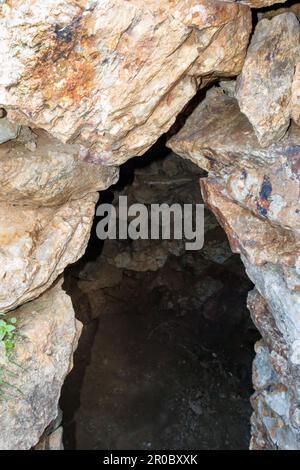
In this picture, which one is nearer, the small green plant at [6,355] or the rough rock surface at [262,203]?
the rough rock surface at [262,203]

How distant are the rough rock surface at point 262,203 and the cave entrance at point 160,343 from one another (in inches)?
85.3

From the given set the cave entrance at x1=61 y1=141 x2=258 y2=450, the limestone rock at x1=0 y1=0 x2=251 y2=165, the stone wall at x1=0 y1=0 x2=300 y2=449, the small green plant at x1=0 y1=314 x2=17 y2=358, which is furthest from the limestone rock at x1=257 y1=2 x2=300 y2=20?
the cave entrance at x1=61 y1=141 x2=258 y2=450

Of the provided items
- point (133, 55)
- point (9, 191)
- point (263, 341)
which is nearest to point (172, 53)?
point (133, 55)

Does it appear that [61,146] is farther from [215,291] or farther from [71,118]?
[215,291]

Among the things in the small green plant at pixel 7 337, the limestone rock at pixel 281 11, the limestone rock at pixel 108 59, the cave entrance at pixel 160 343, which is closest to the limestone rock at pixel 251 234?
A: the limestone rock at pixel 108 59

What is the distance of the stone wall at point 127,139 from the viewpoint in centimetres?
213

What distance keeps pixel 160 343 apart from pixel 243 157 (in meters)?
4.94

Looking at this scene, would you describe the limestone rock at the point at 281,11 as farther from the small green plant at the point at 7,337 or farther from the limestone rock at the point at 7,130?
the small green plant at the point at 7,337

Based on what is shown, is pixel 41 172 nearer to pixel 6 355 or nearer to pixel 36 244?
pixel 36 244

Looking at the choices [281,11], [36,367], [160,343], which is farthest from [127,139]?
[160,343]

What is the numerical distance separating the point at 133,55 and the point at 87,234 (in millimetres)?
1395

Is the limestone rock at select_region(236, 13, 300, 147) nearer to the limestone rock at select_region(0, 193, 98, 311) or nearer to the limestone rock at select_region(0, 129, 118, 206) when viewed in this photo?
the limestone rock at select_region(0, 129, 118, 206)

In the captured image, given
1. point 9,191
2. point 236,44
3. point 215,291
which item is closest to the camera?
point 236,44

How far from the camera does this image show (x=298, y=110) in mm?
2594
